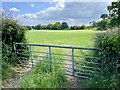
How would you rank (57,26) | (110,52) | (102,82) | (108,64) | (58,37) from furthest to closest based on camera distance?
(58,37), (57,26), (108,64), (110,52), (102,82)

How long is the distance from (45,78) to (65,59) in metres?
1.07

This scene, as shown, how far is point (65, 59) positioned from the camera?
21.2 feet

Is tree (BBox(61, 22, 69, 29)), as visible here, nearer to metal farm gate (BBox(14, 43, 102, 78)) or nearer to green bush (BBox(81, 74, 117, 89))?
metal farm gate (BBox(14, 43, 102, 78))

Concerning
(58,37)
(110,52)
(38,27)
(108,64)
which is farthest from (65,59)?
(58,37)

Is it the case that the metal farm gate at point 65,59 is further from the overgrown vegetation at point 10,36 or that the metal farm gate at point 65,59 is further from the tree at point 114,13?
the tree at point 114,13

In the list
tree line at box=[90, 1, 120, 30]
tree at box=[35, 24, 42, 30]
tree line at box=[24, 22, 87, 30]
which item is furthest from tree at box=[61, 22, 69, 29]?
tree line at box=[90, 1, 120, 30]

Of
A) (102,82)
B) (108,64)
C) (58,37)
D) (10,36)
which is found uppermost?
(10,36)

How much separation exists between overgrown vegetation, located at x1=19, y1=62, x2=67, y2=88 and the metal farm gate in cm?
30

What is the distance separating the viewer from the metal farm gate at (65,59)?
613 cm

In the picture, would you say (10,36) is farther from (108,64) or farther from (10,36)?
(108,64)

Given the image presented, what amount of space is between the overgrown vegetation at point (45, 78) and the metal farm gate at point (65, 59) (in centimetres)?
30

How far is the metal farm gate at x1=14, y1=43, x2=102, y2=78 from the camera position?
6.13m

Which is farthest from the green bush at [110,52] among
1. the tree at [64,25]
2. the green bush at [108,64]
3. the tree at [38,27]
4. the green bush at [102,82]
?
the tree at [38,27]

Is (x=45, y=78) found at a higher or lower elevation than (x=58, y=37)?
lower
